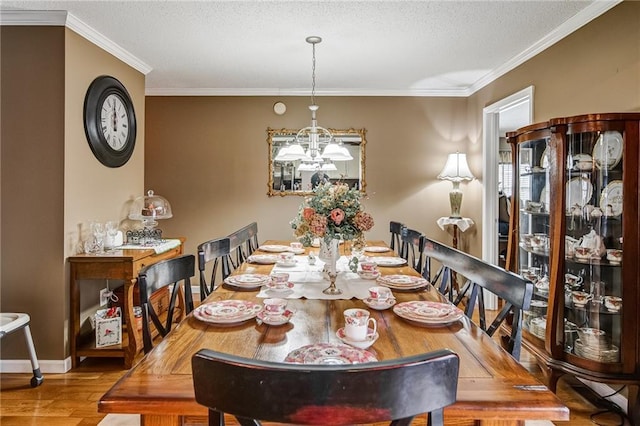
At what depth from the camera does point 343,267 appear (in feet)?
8.39

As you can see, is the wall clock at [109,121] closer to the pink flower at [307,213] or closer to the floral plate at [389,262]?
the pink flower at [307,213]

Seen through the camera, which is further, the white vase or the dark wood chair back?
the dark wood chair back

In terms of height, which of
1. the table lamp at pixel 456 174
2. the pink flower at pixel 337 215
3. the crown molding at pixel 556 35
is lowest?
the pink flower at pixel 337 215

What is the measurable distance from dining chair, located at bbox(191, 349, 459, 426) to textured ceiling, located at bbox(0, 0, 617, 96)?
94.5 inches

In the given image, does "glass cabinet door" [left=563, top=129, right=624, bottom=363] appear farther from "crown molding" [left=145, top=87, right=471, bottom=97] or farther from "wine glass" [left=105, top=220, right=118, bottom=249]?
"wine glass" [left=105, top=220, right=118, bottom=249]

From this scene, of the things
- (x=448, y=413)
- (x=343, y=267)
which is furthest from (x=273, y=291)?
(x=448, y=413)

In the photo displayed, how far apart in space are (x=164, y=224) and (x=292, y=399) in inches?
178

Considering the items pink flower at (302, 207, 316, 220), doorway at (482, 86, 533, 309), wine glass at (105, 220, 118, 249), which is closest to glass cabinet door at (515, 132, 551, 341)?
doorway at (482, 86, 533, 309)

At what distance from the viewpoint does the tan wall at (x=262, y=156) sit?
15.6ft

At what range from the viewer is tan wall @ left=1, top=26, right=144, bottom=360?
9.16 ft

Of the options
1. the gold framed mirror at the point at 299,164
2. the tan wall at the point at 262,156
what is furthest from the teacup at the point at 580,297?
the gold framed mirror at the point at 299,164

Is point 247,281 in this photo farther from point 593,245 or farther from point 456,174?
point 456,174

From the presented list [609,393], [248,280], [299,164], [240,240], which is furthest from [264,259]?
[609,393]

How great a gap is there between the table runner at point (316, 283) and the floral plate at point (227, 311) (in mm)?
243
